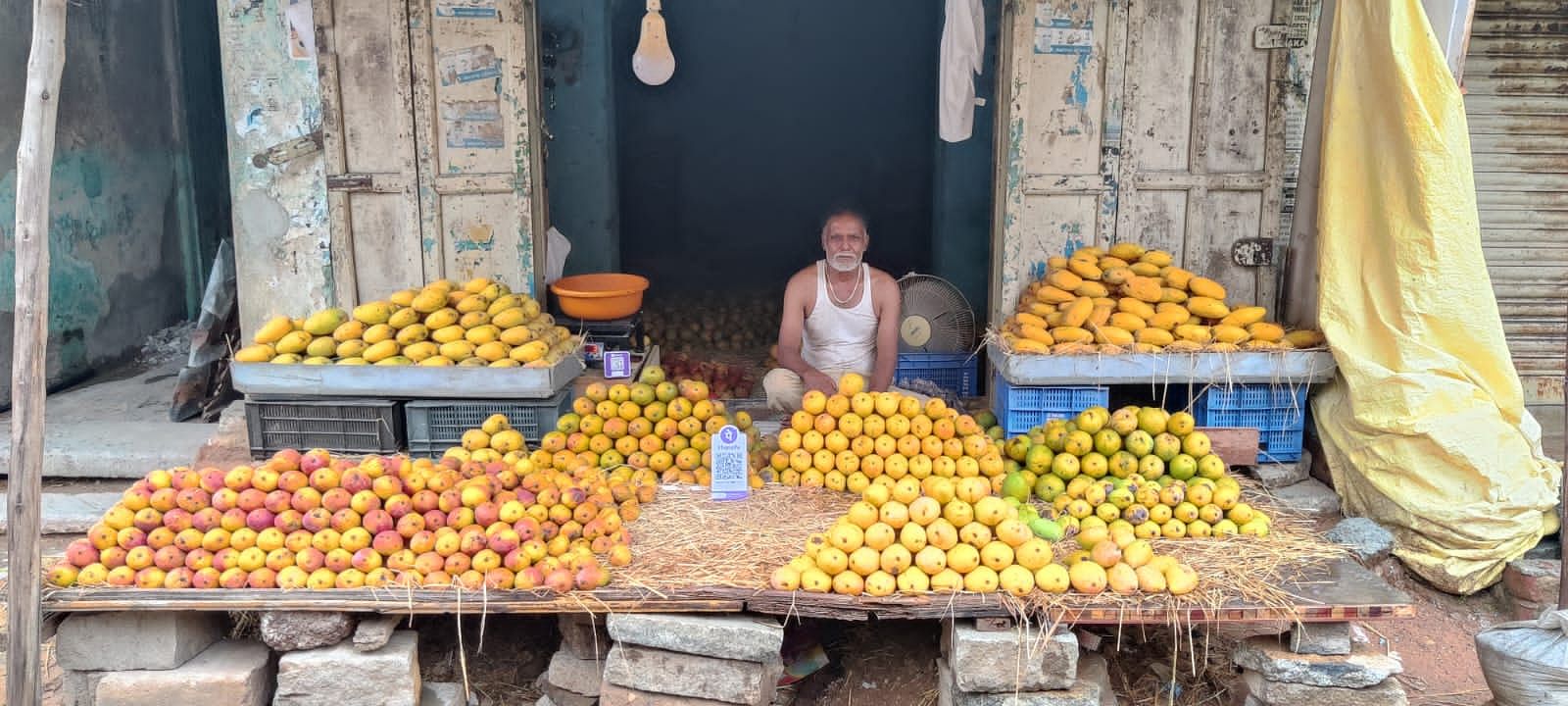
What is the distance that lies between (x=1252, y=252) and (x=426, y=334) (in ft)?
13.4

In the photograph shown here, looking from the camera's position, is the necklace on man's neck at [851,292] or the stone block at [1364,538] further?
the necklace on man's neck at [851,292]

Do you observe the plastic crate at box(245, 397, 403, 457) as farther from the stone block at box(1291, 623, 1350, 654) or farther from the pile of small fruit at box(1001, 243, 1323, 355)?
the stone block at box(1291, 623, 1350, 654)

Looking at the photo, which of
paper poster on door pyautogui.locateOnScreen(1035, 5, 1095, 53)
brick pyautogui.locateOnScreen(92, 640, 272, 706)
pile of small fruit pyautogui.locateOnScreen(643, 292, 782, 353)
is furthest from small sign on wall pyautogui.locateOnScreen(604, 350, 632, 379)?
pile of small fruit pyautogui.locateOnScreen(643, 292, 782, 353)

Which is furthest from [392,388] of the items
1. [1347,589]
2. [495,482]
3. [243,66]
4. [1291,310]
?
[1291,310]

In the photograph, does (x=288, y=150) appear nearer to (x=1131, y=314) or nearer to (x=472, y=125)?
(x=472, y=125)

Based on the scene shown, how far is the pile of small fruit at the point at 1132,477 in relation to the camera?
4121mm

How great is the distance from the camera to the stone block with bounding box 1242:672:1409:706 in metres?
3.65

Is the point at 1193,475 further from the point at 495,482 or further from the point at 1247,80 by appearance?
the point at 495,482

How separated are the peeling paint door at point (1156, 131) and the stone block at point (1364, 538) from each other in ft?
4.92

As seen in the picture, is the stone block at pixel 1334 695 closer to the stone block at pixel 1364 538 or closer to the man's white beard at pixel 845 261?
the stone block at pixel 1364 538

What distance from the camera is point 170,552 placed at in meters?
3.72

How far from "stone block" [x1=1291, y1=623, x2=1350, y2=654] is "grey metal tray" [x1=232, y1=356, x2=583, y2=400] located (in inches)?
124

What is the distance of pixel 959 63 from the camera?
6.04m

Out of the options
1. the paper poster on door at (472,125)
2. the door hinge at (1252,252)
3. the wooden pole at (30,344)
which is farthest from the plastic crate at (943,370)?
the wooden pole at (30,344)
